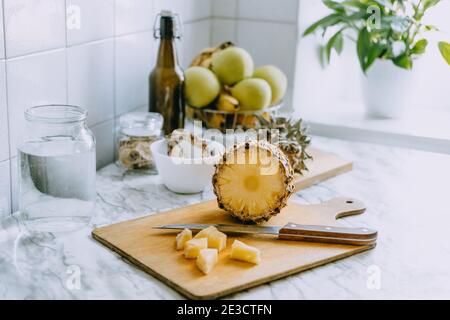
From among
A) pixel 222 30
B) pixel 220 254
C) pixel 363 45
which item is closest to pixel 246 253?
pixel 220 254

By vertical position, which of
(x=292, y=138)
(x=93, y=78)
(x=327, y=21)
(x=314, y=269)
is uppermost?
(x=327, y=21)

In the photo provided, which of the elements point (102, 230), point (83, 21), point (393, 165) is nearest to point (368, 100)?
point (393, 165)

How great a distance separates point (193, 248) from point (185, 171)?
0.93ft

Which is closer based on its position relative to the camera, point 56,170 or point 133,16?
point 56,170

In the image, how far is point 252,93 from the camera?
1.58 metres

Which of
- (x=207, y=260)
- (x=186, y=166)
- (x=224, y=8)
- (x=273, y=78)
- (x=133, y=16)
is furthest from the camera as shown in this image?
(x=224, y=8)

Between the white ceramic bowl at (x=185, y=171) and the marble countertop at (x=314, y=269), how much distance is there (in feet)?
0.06

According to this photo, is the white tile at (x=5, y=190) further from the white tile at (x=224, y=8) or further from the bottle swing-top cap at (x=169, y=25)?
the white tile at (x=224, y=8)

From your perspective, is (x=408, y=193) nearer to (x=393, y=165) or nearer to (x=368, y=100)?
(x=393, y=165)

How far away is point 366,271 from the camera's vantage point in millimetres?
1058

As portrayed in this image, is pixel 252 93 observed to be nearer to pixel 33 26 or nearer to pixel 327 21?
pixel 327 21

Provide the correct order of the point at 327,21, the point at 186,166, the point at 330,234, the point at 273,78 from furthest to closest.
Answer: the point at 327,21, the point at 273,78, the point at 186,166, the point at 330,234

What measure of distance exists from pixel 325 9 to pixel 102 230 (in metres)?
1.00

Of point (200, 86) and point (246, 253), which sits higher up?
point (200, 86)
